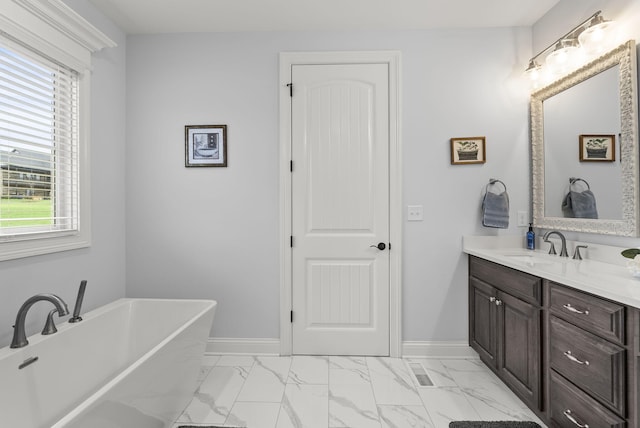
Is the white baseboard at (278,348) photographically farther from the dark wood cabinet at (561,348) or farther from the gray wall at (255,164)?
the dark wood cabinet at (561,348)

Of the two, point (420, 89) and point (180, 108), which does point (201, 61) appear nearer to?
point (180, 108)

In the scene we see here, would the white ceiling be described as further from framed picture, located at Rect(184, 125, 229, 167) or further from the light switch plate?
the light switch plate

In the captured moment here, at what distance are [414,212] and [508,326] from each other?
1.00 meters

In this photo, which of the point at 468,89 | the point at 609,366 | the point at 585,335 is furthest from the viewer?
the point at 468,89

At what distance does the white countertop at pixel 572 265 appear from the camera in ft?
4.34

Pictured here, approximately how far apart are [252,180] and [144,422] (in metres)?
1.69

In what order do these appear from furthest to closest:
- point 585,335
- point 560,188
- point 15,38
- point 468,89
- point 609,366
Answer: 1. point 468,89
2. point 560,188
3. point 15,38
4. point 585,335
5. point 609,366

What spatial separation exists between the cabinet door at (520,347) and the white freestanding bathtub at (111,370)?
1.84 m

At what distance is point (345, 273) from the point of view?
2.58 m

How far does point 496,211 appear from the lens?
2416 mm

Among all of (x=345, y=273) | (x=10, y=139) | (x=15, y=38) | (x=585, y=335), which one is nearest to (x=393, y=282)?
(x=345, y=273)

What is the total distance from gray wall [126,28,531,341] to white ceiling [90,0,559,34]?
8 centimetres

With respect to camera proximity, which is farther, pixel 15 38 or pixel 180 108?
pixel 180 108

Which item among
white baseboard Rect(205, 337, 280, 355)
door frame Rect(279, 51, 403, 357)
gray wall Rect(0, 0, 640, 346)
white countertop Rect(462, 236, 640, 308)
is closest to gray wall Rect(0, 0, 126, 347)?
gray wall Rect(0, 0, 640, 346)
